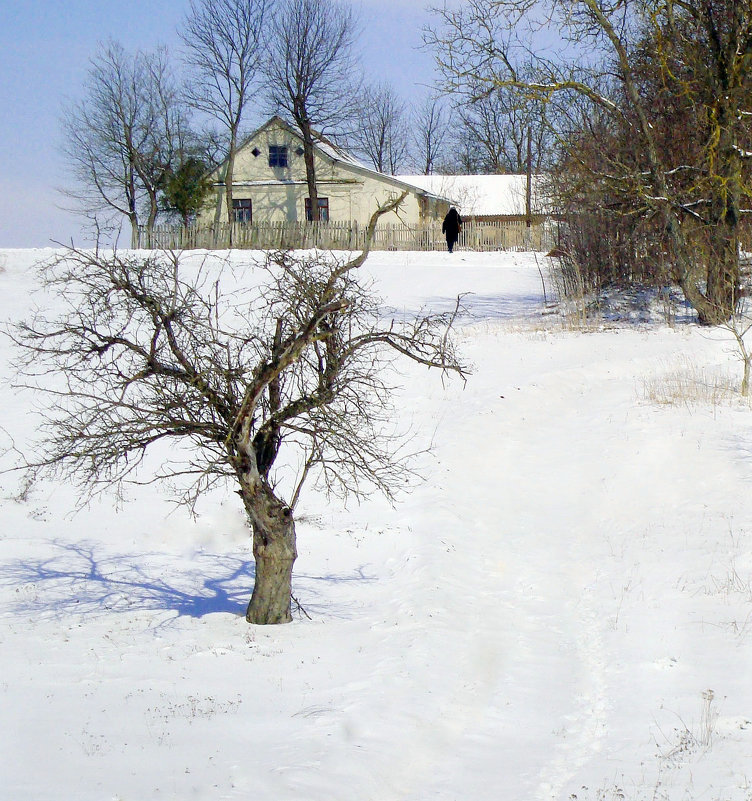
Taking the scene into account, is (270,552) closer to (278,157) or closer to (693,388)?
(693,388)

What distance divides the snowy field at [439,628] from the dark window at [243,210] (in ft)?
108

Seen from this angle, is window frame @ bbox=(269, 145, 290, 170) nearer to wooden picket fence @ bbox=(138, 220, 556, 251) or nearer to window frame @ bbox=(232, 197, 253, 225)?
window frame @ bbox=(232, 197, 253, 225)

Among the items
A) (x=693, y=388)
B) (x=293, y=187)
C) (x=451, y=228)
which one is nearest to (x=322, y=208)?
(x=293, y=187)

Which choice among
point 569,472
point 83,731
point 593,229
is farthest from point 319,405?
point 593,229

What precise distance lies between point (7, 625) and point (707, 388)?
10.9m

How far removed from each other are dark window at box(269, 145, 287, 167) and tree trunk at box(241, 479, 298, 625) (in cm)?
4115

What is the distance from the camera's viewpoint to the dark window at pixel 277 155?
46.7m

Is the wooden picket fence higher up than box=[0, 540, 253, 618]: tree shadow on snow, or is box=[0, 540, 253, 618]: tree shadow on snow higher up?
the wooden picket fence

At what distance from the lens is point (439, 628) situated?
809cm

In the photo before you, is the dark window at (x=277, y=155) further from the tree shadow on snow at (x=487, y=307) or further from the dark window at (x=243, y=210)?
the tree shadow on snow at (x=487, y=307)

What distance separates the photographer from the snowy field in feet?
17.6

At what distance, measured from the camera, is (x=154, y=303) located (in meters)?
7.29

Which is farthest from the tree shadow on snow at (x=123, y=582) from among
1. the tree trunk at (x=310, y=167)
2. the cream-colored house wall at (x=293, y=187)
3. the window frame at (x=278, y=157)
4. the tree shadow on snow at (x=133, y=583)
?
the window frame at (x=278, y=157)

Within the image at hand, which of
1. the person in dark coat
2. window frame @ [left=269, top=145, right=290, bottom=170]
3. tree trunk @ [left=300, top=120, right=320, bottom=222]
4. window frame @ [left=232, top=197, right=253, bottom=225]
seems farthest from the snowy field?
window frame @ [left=269, top=145, right=290, bottom=170]
